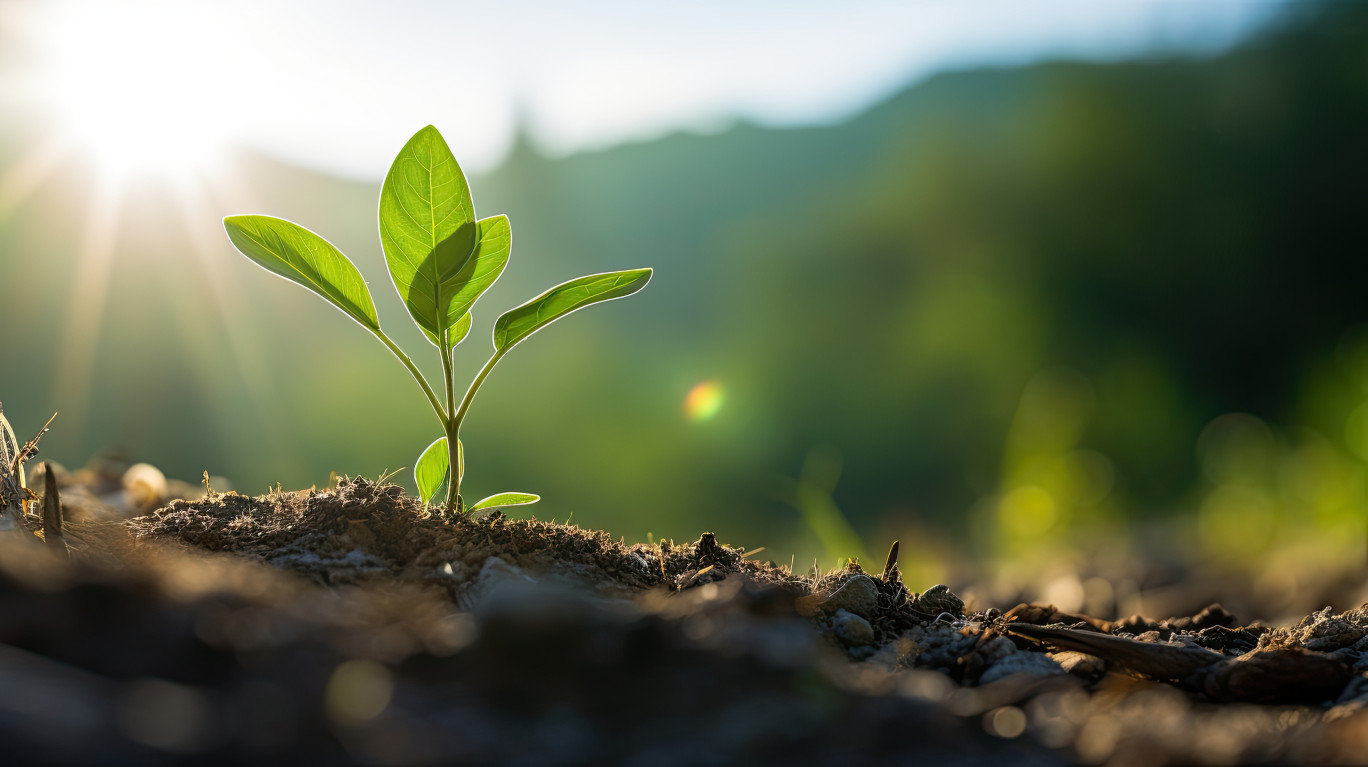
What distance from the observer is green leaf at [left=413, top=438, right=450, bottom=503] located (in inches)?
45.6

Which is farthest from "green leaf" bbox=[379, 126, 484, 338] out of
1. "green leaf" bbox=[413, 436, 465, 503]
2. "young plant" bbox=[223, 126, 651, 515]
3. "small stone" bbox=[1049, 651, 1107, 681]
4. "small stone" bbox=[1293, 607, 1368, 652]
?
"small stone" bbox=[1293, 607, 1368, 652]

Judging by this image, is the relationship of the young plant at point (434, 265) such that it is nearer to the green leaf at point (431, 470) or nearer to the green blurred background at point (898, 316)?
the green leaf at point (431, 470)

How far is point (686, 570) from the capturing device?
103 centimetres

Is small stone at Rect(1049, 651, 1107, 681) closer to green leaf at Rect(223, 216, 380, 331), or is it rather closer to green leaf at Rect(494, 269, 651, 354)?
green leaf at Rect(494, 269, 651, 354)

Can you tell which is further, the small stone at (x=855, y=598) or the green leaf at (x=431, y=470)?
the green leaf at (x=431, y=470)

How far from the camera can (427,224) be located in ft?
3.33

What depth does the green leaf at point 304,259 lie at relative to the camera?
1.02m

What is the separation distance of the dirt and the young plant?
1.17 feet

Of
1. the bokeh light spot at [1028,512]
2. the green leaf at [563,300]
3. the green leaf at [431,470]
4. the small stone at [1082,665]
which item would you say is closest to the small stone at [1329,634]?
the small stone at [1082,665]

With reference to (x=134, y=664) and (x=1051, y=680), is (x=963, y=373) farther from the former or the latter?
(x=134, y=664)

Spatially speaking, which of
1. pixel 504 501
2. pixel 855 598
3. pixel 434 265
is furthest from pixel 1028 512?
pixel 434 265

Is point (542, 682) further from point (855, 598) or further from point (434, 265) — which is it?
point (434, 265)

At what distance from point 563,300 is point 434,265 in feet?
0.62

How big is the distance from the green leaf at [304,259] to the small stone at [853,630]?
780 mm
